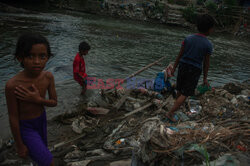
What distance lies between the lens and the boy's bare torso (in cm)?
159

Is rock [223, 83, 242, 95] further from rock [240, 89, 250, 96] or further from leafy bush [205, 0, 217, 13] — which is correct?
leafy bush [205, 0, 217, 13]

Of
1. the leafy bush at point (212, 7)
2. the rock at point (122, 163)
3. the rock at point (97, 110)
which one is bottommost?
the rock at point (97, 110)

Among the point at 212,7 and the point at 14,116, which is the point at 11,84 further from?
the point at 212,7

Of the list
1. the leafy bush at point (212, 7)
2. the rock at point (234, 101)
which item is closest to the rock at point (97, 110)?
the rock at point (234, 101)

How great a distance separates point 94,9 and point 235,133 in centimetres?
2665

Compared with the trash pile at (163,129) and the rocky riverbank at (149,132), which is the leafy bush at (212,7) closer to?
the rocky riverbank at (149,132)

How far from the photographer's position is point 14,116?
1.61m

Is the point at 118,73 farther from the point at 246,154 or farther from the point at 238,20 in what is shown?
the point at 238,20

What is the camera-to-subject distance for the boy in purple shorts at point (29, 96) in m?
1.55

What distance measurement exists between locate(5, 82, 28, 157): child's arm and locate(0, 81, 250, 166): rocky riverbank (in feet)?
2.96

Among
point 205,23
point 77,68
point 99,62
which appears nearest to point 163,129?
point 205,23

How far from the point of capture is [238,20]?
72.4ft

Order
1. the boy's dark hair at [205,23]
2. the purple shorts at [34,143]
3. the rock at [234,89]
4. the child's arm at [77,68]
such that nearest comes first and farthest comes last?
1. the purple shorts at [34,143]
2. the boy's dark hair at [205,23]
3. the child's arm at [77,68]
4. the rock at [234,89]

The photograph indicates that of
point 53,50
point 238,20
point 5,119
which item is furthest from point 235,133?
point 238,20
